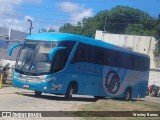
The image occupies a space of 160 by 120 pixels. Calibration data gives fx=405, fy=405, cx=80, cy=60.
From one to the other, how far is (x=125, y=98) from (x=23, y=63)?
31.1 ft

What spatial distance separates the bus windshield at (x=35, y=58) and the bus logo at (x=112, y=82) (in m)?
5.60

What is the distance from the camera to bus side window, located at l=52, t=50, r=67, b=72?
790 inches

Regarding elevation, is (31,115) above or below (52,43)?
below

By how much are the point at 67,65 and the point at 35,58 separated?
1675 mm

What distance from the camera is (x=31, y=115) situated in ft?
42.8

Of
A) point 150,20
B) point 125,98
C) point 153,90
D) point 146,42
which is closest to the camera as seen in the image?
point 125,98

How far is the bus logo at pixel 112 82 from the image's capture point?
24.9m

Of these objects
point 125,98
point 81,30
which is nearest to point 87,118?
point 125,98

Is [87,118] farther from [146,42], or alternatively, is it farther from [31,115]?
[146,42]

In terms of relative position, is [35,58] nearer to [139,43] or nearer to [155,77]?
[155,77]

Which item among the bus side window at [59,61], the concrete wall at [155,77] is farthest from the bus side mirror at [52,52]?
the concrete wall at [155,77]

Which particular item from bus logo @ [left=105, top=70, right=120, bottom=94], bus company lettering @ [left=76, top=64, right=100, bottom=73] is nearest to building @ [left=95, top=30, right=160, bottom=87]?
bus logo @ [left=105, top=70, right=120, bottom=94]

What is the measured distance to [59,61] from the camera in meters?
20.3

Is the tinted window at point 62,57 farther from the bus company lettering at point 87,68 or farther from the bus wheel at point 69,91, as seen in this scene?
the bus wheel at point 69,91
